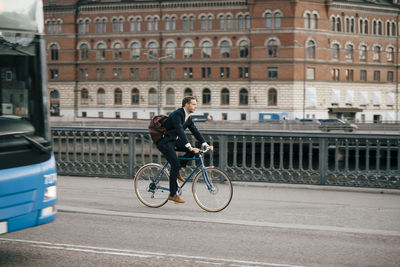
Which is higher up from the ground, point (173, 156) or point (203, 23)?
point (203, 23)

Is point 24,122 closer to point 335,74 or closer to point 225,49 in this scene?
point 225,49

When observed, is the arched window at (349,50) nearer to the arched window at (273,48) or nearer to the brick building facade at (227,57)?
the brick building facade at (227,57)

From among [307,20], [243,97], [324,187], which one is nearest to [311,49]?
[307,20]

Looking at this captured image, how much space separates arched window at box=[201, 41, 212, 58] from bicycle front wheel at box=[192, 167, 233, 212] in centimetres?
5717

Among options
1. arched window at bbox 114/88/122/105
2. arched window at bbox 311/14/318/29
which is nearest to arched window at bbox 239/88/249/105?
arched window at bbox 311/14/318/29

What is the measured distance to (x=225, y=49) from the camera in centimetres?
6341

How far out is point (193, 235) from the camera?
244 inches

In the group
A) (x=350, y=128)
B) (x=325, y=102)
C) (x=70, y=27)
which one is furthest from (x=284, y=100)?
(x=70, y=27)

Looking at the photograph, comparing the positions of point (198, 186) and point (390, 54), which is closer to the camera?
point (198, 186)

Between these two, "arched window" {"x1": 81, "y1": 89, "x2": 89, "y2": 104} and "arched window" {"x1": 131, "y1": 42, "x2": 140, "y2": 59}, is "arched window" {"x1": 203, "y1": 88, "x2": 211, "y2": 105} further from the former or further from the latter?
"arched window" {"x1": 81, "y1": 89, "x2": 89, "y2": 104}

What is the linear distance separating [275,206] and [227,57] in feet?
185

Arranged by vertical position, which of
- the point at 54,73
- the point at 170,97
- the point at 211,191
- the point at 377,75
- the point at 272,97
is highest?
the point at 54,73

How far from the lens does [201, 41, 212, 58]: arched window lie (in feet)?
209

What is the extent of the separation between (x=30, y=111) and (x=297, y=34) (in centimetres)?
5828
